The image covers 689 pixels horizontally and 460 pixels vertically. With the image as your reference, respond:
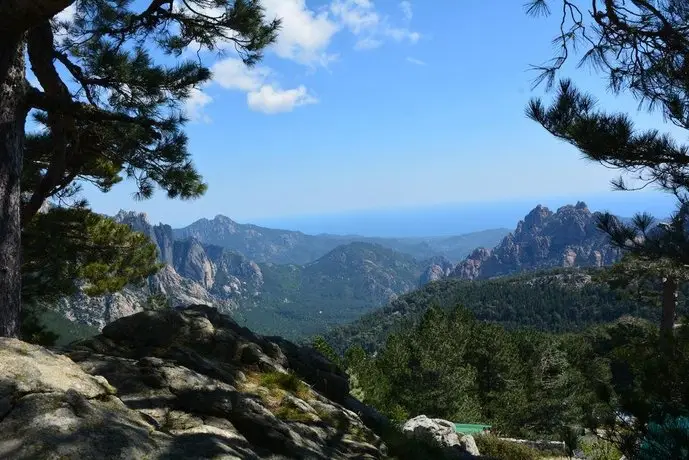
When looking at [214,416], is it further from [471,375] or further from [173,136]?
[471,375]

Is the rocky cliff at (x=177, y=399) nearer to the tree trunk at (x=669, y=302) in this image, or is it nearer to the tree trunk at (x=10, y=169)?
the tree trunk at (x=10, y=169)

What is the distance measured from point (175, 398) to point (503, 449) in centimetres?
1456

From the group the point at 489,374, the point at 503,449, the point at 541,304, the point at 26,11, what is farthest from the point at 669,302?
the point at 541,304

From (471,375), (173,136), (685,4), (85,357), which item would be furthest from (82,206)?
(471,375)

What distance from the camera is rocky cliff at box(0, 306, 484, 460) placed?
3.58 meters

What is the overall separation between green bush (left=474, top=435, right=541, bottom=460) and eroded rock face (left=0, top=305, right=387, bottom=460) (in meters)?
9.41

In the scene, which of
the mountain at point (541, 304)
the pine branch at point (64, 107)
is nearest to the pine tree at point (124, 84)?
the pine branch at point (64, 107)

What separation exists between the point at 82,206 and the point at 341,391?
9.71 m

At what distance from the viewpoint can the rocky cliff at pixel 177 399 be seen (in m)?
3.58

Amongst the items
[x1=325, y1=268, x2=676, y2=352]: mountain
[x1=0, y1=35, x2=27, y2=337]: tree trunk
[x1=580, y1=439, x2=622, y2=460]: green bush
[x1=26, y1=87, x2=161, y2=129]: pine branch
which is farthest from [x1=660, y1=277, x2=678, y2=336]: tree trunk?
[x1=325, y1=268, x2=676, y2=352]: mountain

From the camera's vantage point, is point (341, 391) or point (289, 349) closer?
point (341, 391)

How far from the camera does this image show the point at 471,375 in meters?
38.1

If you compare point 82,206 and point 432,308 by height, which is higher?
point 82,206

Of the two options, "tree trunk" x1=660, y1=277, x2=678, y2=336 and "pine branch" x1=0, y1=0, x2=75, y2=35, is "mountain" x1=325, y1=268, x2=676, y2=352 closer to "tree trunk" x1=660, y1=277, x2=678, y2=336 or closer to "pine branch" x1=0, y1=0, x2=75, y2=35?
"tree trunk" x1=660, y1=277, x2=678, y2=336
